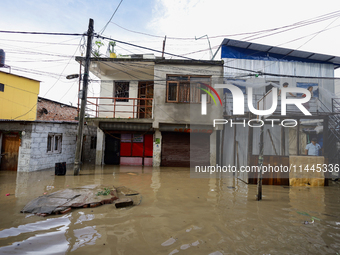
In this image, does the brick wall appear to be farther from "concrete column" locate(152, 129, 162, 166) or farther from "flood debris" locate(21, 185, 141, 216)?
"flood debris" locate(21, 185, 141, 216)

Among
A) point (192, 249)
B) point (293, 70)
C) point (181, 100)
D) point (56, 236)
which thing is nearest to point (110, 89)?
point (181, 100)

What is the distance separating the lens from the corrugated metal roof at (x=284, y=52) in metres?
15.2

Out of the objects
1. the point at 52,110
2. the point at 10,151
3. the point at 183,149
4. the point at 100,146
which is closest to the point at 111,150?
the point at 100,146

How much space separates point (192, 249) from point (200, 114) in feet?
33.4

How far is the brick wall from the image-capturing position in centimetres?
1969

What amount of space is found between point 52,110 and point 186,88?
49.2ft

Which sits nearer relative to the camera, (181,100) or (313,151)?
(313,151)

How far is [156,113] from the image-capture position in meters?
12.9

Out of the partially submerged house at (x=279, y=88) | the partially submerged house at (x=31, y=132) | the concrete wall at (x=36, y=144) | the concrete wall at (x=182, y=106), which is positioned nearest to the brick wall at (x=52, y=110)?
the partially submerged house at (x=31, y=132)

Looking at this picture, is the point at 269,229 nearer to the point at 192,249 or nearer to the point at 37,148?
the point at 192,249

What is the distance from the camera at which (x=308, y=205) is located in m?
5.61

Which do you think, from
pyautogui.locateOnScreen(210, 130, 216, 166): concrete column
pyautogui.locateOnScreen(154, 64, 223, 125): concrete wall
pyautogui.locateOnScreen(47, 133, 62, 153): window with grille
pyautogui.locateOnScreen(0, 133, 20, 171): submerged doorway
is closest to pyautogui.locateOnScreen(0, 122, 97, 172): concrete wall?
pyautogui.locateOnScreen(47, 133, 62, 153): window with grille

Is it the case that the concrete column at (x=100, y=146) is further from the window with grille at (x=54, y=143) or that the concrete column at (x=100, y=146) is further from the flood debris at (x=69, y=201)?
the flood debris at (x=69, y=201)

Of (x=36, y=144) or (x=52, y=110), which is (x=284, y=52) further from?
(x=52, y=110)
